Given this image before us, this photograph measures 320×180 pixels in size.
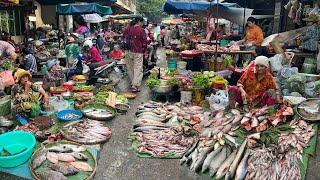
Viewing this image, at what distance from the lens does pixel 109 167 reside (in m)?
5.17

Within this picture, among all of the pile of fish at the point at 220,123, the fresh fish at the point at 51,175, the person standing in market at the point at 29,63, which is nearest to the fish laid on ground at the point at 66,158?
the fresh fish at the point at 51,175

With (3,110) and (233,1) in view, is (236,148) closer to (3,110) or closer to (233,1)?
(3,110)

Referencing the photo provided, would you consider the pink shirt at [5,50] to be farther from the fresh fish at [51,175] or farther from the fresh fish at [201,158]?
the fresh fish at [201,158]

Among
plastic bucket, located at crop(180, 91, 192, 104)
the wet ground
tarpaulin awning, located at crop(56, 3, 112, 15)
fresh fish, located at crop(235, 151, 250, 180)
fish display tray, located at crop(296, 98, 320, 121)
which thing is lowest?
the wet ground

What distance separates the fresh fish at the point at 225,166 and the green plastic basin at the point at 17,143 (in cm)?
267

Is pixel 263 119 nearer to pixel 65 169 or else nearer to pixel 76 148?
pixel 76 148

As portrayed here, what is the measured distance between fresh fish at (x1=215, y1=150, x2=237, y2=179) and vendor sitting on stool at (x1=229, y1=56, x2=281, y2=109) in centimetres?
180

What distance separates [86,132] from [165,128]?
1492mm

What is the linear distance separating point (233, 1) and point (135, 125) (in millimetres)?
12867

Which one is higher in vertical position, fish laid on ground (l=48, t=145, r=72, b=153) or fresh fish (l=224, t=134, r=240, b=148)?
fresh fish (l=224, t=134, r=240, b=148)

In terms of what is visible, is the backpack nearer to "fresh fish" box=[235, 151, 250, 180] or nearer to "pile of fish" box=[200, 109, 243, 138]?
"pile of fish" box=[200, 109, 243, 138]

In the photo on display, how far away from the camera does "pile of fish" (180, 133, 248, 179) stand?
4.64 m

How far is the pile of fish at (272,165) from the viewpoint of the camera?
14.3 feet

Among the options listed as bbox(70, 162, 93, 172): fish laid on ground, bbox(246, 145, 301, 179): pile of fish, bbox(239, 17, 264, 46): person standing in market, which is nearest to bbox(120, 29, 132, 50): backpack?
bbox(239, 17, 264, 46): person standing in market
